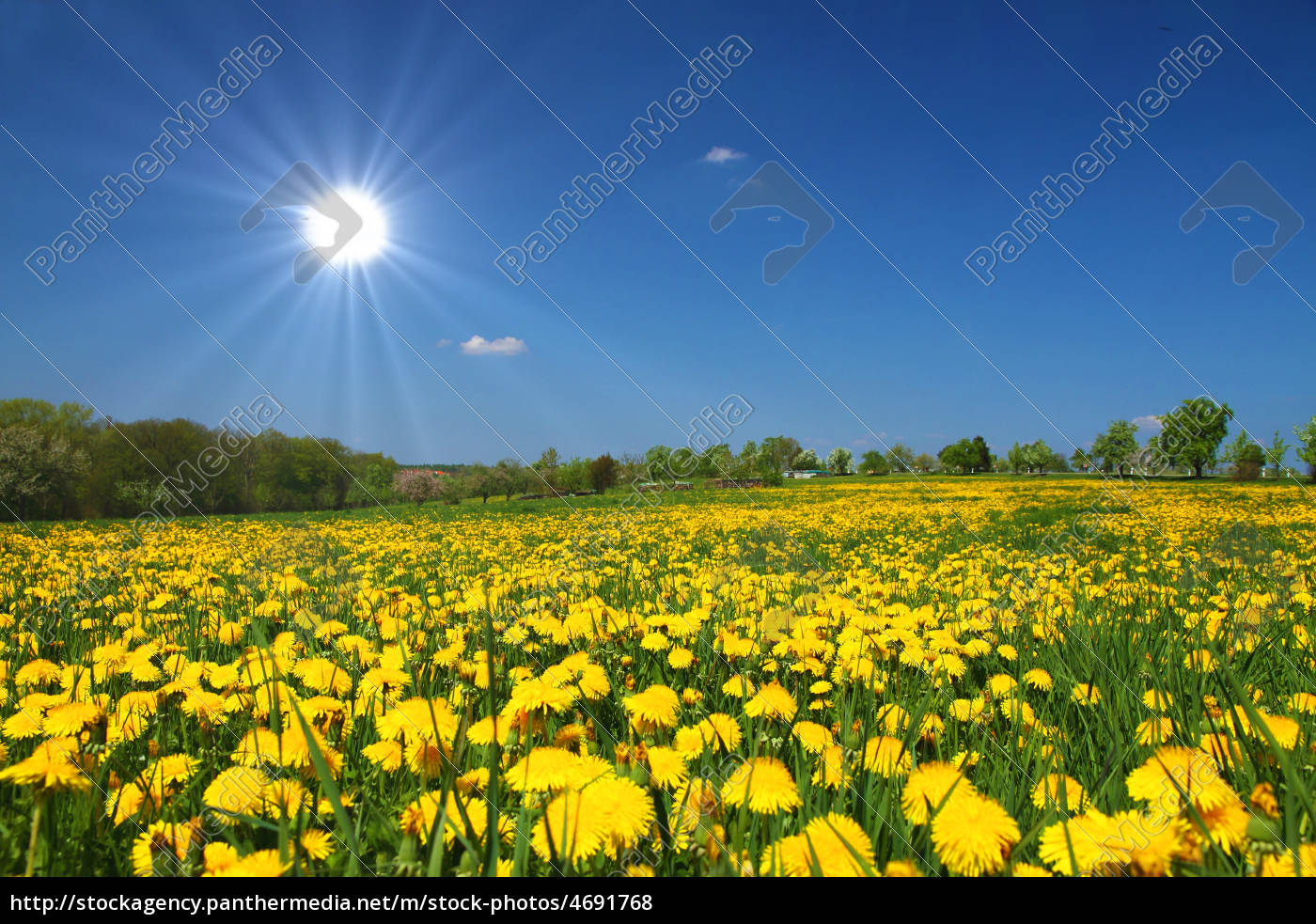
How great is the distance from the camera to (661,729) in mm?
1826

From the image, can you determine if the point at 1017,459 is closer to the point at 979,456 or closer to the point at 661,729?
the point at 979,456

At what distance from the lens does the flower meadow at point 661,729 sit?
1.22 metres

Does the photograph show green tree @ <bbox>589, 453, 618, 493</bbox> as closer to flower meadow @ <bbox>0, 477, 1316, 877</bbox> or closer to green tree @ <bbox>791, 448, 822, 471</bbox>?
flower meadow @ <bbox>0, 477, 1316, 877</bbox>

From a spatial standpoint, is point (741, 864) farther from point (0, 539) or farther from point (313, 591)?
point (0, 539)

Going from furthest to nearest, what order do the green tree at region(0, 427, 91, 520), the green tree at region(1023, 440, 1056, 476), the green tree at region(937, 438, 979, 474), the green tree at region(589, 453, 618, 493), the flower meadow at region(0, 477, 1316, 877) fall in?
the green tree at region(937, 438, 979, 474)
the green tree at region(1023, 440, 1056, 476)
the green tree at region(589, 453, 618, 493)
the green tree at region(0, 427, 91, 520)
the flower meadow at region(0, 477, 1316, 877)

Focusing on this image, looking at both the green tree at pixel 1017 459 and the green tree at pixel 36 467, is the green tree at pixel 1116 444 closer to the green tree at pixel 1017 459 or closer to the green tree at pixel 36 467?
the green tree at pixel 1017 459

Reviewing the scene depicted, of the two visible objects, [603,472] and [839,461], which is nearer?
[603,472]

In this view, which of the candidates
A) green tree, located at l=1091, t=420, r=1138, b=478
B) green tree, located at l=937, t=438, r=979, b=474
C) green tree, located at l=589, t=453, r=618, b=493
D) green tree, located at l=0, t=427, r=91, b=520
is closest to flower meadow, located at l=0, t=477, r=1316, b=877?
green tree, located at l=0, t=427, r=91, b=520

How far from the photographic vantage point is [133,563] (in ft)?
21.8

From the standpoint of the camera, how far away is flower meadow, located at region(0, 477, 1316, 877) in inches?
48.1

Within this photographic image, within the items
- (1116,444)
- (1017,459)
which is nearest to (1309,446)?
(1116,444)

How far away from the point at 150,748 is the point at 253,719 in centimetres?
31

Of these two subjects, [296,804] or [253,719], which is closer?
[296,804]
